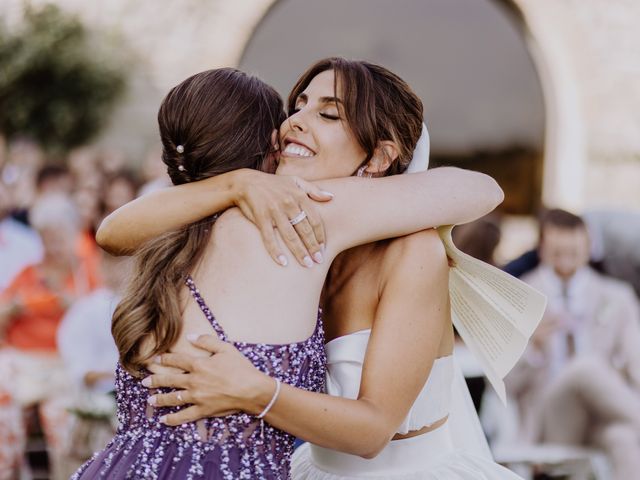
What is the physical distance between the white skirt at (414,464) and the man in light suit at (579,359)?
105 inches

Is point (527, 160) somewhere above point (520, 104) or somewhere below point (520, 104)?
below

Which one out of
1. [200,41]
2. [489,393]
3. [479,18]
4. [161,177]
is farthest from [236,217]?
[479,18]

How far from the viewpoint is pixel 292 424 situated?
1993mm

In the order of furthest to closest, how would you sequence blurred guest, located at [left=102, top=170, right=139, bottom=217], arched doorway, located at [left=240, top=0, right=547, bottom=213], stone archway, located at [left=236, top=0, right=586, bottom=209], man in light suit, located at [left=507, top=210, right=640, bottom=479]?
1. arched doorway, located at [left=240, top=0, right=547, bottom=213]
2. stone archway, located at [left=236, top=0, right=586, bottom=209]
3. blurred guest, located at [left=102, top=170, right=139, bottom=217]
4. man in light suit, located at [left=507, top=210, right=640, bottom=479]

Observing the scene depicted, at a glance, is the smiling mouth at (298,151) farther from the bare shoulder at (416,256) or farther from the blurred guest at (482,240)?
the blurred guest at (482,240)

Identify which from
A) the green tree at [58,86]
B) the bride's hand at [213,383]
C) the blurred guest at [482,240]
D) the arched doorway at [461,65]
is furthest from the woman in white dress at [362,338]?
the arched doorway at [461,65]

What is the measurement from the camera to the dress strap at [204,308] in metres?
2.02

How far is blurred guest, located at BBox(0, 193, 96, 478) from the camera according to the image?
5.17 m

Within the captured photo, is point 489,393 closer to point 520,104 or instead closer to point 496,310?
point 496,310

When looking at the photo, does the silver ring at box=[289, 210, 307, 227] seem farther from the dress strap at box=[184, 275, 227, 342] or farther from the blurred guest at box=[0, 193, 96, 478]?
the blurred guest at box=[0, 193, 96, 478]

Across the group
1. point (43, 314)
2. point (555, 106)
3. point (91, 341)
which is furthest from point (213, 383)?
point (555, 106)

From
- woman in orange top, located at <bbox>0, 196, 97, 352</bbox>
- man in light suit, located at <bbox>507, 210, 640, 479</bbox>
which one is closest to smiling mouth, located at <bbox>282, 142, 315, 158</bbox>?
man in light suit, located at <bbox>507, 210, 640, 479</bbox>

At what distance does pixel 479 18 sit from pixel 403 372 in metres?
8.66

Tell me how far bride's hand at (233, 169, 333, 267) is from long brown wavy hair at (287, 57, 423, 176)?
0.28 m
